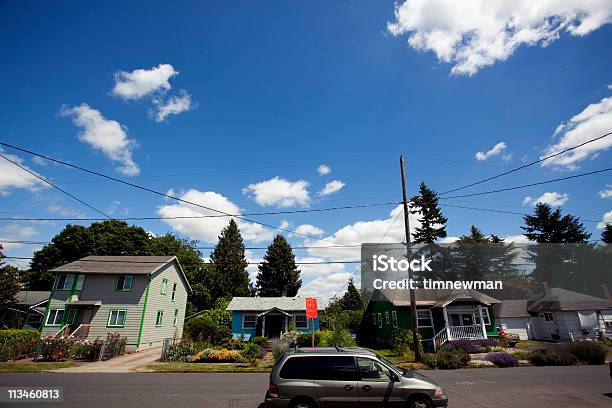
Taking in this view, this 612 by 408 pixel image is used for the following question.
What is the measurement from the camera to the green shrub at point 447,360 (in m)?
16.4

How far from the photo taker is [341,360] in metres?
7.88

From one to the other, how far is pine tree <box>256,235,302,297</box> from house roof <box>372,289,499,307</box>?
2403cm

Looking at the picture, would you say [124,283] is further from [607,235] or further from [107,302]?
[607,235]

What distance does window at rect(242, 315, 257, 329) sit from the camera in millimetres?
33062

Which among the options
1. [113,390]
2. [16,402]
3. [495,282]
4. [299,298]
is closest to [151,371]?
[113,390]

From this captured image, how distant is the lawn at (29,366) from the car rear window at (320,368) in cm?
1616

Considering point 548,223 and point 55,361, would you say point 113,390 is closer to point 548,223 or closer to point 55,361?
point 55,361

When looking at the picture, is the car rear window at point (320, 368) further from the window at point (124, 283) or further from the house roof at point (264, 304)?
the house roof at point (264, 304)

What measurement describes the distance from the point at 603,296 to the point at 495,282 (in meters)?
11.8

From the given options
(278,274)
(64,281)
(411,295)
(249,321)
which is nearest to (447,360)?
(411,295)

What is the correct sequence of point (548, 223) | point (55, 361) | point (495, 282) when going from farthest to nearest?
point (548, 223) < point (495, 282) < point (55, 361)

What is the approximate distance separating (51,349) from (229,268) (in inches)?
1343

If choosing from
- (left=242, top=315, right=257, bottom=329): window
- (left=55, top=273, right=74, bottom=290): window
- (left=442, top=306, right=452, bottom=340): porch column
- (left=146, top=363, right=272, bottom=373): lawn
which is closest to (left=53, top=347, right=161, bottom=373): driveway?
(left=146, top=363, right=272, bottom=373): lawn

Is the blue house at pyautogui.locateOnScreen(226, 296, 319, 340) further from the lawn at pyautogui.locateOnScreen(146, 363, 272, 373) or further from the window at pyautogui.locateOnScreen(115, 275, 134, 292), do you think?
the lawn at pyautogui.locateOnScreen(146, 363, 272, 373)
